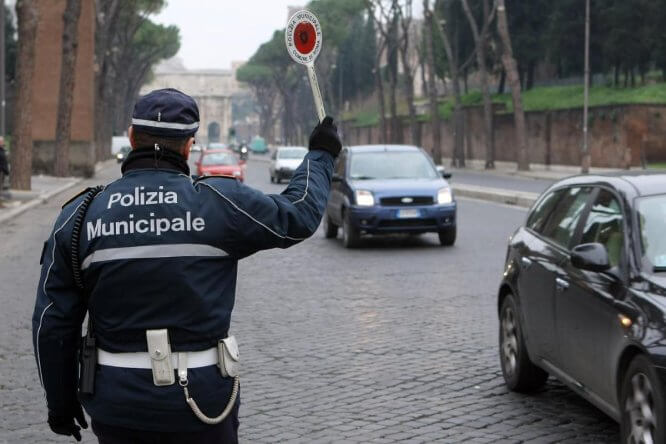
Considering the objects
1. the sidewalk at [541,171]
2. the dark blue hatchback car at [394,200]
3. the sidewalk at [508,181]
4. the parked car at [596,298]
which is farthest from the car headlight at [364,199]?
the sidewalk at [541,171]

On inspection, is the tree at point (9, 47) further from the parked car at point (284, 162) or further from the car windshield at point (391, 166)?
A: the car windshield at point (391, 166)

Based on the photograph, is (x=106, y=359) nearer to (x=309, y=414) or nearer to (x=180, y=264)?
(x=180, y=264)

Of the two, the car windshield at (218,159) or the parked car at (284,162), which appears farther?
the parked car at (284,162)

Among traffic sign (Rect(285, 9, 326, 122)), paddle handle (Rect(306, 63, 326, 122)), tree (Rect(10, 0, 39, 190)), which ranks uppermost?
tree (Rect(10, 0, 39, 190))

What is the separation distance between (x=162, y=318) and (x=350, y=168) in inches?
629

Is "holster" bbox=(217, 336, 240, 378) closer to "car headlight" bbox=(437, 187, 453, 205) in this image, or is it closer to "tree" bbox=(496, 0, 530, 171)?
"car headlight" bbox=(437, 187, 453, 205)

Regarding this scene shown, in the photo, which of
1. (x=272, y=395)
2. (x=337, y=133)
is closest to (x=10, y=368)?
(x=272, y=395)

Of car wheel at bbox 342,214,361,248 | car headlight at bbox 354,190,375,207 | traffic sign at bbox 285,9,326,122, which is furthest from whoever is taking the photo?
car wheel at bbox 342,214,361,248

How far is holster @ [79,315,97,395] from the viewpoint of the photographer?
3.35 meters

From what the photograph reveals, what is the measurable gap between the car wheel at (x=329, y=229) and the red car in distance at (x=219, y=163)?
1889 centimetres

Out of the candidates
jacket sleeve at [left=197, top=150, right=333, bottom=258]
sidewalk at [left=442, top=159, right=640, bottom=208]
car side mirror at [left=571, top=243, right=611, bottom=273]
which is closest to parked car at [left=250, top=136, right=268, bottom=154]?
sidewalk at [left=442, top=159, right=640, bottom=208]

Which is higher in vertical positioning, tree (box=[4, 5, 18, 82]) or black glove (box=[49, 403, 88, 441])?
tree (box=[4, 5, 18, 82])

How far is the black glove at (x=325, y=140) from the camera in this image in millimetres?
3775

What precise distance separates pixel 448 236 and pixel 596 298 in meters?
12.4
